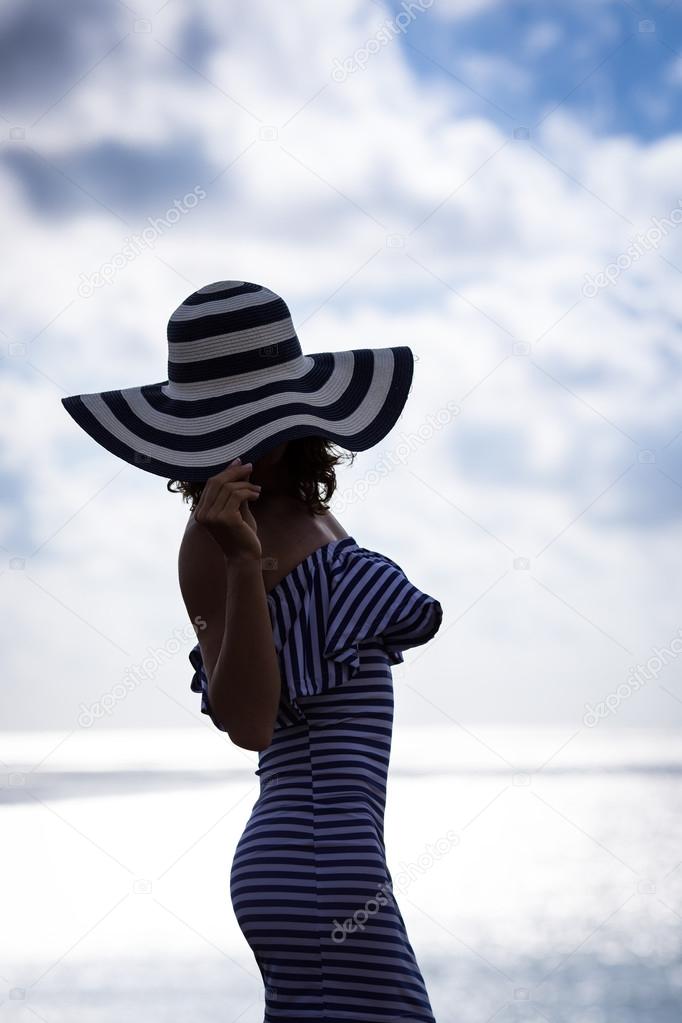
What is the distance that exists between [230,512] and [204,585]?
0.73ft

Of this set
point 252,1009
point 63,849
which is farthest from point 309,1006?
point 63,849

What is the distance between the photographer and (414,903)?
8000 millimetres

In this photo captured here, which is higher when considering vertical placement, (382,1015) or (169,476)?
(169,476)

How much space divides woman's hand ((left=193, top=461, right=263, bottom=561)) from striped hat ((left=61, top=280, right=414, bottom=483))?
0.09 meters

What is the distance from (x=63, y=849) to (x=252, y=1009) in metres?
5.87

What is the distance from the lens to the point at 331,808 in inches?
63.5

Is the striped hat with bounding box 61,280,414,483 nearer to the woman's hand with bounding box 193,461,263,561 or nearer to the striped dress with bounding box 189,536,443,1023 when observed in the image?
the woman's hand with bounding box 193,461,263,561

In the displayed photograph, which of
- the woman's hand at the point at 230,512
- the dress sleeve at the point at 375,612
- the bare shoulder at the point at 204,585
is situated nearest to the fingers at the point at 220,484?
the woman's hand at the point at 230,512

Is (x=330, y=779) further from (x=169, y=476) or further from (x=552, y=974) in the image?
(x=552, y=974)

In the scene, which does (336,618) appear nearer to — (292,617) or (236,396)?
(292,617)

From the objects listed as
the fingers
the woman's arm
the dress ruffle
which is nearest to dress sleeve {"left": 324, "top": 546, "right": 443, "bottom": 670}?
the dress ruffle

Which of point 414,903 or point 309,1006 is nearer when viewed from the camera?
point 309,1006

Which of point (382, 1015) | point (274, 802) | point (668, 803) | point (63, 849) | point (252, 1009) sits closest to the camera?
point (382, 1015)

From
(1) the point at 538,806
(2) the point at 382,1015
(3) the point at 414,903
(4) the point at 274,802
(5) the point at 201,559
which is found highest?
(1) the point at 538,806
